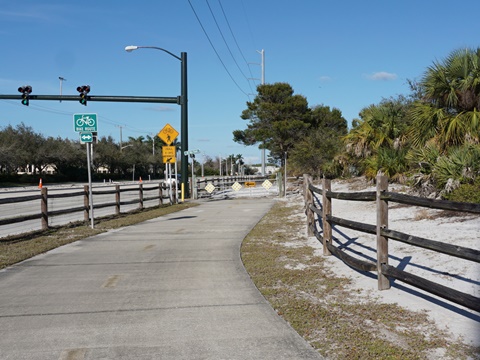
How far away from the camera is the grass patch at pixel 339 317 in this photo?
4.39 meters

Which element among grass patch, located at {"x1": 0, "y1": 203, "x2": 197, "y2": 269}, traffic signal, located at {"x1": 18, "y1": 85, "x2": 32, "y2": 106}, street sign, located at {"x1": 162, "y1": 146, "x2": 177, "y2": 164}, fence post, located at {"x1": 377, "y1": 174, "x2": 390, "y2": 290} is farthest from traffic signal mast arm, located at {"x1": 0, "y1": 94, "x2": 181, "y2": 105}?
fence post, located at {"x1": 377, "y1": 174, "x2": 390, "y2": 290}

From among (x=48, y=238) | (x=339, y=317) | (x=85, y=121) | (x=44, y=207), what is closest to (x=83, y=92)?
(x=85, y=121)

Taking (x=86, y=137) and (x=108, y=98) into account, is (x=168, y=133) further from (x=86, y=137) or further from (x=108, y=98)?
(x=86, y=137)

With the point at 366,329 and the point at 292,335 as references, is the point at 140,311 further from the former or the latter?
the point at 366,329

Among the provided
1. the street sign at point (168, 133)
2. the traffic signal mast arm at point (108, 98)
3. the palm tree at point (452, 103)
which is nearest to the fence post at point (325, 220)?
Answer: the palm tree at point (452, 103)

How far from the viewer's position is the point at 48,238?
38.9ft

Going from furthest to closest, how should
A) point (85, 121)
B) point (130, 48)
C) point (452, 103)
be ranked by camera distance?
point (130, 48)
point (85, 121)
point (452, 103)

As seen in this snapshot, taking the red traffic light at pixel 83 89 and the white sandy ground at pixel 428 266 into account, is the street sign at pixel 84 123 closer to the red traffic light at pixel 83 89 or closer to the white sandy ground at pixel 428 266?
the white sandy ground at pixel 428 266

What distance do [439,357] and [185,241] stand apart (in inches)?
300

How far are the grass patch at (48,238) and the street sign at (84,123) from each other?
2.77 m

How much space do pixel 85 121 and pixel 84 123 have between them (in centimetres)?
6

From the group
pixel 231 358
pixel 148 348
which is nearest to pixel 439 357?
pixel 231 358

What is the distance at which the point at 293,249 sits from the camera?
1003cm

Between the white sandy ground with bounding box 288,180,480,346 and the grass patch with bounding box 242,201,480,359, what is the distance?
0.17 meters
